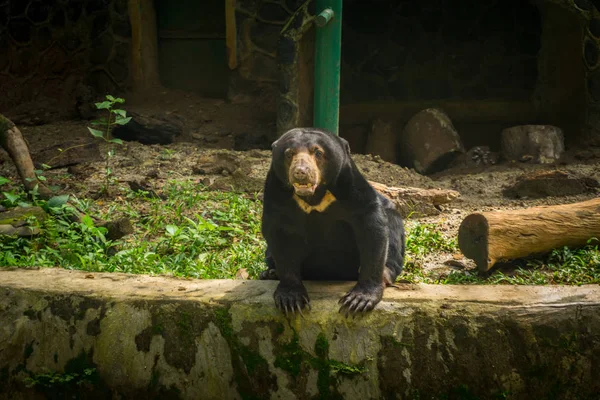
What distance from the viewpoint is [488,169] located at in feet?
26.2

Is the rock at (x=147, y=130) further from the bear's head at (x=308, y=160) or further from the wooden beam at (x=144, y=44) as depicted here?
the bear's head at (x=308, y=160)

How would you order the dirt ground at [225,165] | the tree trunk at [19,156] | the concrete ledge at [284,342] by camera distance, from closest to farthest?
the concrete ledge at [284,342] < the tree trunk at [19,156] < the dirt ground at [225,165]

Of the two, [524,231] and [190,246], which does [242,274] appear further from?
[524,231]

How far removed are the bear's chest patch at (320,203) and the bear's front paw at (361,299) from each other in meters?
0.44

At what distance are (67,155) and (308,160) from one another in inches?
184

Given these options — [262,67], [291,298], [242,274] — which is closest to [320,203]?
[291,298]

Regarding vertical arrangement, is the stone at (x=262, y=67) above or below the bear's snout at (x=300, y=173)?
above

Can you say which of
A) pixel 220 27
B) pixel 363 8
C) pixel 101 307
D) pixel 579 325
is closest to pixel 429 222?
pixel 579 325

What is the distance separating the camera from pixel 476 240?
4.12 meters

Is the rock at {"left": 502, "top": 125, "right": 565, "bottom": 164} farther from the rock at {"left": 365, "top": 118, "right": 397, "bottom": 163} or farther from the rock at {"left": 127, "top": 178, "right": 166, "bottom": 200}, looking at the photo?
the rock at {"left": 127, "top": 178, "right": 166, "bottom": 200}

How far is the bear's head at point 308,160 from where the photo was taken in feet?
9.71

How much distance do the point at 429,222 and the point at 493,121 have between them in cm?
474

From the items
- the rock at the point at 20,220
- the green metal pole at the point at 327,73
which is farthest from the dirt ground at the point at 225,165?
the rock at the point at 20,220

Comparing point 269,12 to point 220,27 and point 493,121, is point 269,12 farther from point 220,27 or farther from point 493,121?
point 493,121
